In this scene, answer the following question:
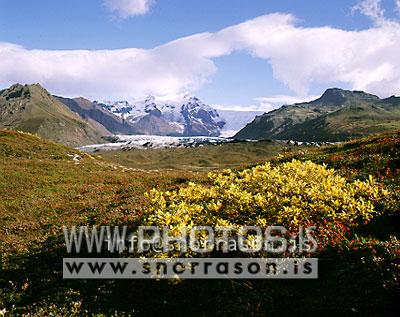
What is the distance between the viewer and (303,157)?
39125 mm

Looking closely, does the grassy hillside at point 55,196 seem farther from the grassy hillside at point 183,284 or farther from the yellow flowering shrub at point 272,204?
the yellow flowering shrub at point 272,204

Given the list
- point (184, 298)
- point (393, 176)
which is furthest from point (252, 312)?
point (393, 176)

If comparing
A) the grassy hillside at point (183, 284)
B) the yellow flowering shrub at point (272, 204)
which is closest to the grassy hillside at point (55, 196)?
the grassy hillside at point (183, 284)

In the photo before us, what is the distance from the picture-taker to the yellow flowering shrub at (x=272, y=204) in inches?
584

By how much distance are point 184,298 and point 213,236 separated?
2.55m

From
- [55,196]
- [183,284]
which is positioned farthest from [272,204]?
[55,196]

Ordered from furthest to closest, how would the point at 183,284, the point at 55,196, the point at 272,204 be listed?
the point at 55,196, the point at 272,204, the point at 183,284

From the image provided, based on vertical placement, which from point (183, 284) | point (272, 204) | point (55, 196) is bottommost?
point (183, 284)

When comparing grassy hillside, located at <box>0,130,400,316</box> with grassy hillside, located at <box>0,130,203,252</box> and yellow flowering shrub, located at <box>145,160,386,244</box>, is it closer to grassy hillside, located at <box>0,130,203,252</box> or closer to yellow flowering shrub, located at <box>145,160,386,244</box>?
grassy hillside, located at <box>0,130,203,252</box>

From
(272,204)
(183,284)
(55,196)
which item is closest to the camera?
(183,284)

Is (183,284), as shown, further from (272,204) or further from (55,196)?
(55,196)

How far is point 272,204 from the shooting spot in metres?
15.2

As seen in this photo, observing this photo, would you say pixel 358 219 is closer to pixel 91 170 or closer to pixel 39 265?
pixel 39 265

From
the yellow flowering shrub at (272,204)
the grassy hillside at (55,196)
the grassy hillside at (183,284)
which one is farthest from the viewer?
the grassy hillside at (55,196)
